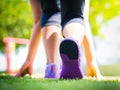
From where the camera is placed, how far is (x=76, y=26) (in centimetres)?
197

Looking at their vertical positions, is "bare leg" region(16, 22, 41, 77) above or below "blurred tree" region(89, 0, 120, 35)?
below

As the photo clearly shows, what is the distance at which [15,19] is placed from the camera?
16078mm

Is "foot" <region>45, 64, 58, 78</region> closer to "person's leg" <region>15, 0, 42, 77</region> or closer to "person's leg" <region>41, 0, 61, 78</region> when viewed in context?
"person's leg" <region>41, 0, 61, 78</region>

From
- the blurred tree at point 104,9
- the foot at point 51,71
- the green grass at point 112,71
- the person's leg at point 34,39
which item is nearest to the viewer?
the foot at point 51,71

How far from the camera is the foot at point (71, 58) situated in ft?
5.92

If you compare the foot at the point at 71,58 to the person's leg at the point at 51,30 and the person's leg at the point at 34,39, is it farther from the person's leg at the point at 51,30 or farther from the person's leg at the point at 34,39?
the person's leg at the point at 34,39

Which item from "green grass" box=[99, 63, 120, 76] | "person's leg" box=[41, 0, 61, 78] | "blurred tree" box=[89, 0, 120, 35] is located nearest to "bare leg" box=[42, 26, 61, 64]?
"person's leg" box=[41, 0, 61, 78]

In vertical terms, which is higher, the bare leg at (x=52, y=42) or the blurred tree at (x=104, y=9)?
the blurred tree at (x=104, y=9)

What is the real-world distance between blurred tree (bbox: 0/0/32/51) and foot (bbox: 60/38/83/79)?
39.3 feet

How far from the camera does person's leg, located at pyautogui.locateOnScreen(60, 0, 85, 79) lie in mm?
1807

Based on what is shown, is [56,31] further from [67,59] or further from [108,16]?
[108,16]

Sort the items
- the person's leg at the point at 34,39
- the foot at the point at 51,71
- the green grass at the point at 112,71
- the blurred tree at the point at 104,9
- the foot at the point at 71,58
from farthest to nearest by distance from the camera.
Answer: the blurred tree at the point at 104,9
the green grass at the point at 112,71
the person's leg at the point at 34,39
the foot at the point at 51,71
the foot at the point at 71,58

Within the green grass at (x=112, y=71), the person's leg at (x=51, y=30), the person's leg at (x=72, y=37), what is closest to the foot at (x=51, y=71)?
the person's leg at (x=51, y=30)

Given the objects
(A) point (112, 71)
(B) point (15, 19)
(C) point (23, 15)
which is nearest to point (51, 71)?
(A) point (112, 71)
